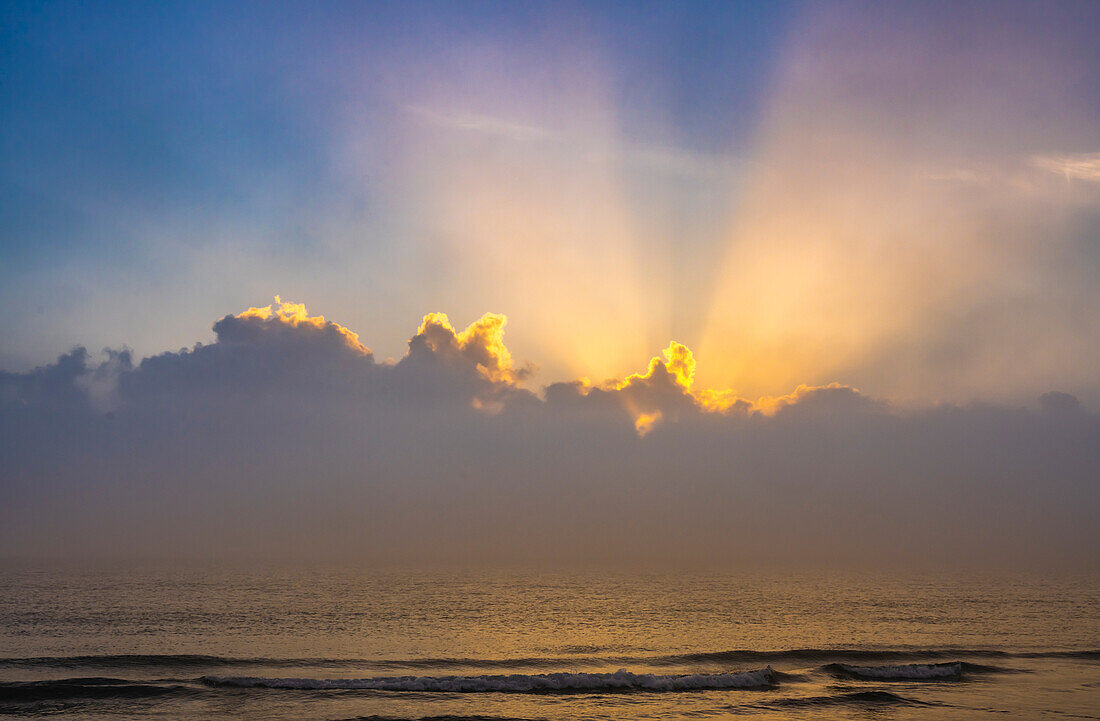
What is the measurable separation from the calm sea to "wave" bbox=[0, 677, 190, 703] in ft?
0.54

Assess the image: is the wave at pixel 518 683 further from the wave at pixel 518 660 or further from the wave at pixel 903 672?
the wave at pixel 903 672

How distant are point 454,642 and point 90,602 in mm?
55698

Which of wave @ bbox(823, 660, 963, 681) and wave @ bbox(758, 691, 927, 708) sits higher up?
wave @ bbox(758, 691, 927, 708)

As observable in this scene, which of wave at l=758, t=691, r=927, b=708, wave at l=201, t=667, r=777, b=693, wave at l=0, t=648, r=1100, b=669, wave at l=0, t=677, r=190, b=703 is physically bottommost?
wave at l=0, t=648, r=1100, b=669

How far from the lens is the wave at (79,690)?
39594 millimetres

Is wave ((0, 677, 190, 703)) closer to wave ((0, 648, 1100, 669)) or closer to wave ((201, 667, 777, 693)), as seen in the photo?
wave ((201, 667, 777, 693))

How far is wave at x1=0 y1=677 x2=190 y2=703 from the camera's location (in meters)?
39.6

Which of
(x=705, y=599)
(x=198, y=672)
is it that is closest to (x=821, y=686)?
(x=198, y=672)

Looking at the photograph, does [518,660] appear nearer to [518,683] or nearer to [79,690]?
[518,683]

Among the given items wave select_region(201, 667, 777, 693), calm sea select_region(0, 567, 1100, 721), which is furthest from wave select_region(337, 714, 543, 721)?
wave select_region(201, 667, 777, 693)

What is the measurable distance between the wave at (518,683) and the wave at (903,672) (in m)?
7.61

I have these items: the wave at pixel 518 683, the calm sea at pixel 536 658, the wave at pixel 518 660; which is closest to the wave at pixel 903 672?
the calm sea at pixel 536 658

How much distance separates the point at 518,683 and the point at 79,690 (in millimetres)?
25330

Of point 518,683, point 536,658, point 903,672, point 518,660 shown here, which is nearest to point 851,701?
point 903,672
